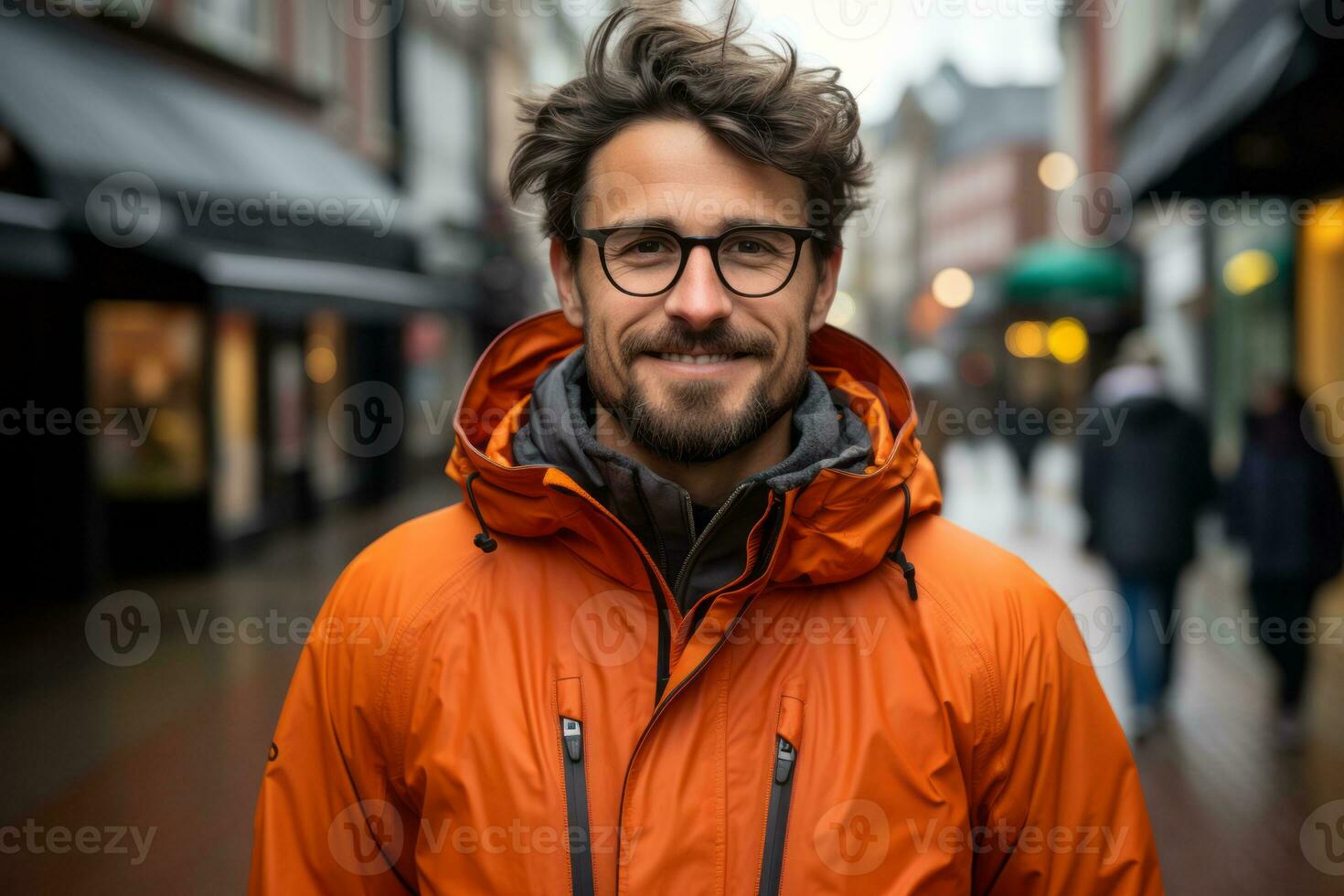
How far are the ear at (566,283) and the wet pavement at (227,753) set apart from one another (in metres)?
3.28

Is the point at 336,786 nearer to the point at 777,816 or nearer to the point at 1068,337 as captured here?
the point at 777,816

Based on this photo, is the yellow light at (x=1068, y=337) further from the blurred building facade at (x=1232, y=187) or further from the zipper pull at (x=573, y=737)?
the zipper pull at (x=573, y=737)

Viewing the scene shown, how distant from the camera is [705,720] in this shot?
1730 millimetres

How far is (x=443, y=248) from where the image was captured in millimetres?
21531

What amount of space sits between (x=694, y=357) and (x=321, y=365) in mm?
14596

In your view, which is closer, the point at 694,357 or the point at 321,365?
the point at 694,357

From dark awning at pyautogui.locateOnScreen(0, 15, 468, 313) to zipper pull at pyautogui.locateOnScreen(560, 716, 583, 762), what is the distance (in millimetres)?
7859

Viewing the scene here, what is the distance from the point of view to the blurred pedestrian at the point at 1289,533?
19.3ft

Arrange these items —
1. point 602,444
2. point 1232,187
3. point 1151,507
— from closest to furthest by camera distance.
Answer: point 602,444, point 1151,507, point 1232,187

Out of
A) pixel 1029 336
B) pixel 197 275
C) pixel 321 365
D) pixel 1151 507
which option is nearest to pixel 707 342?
pixel 1151 507

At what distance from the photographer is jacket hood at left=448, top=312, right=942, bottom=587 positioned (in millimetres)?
1760

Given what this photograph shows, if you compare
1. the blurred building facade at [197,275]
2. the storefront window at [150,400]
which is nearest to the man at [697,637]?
the blurred building facade at [197,275]

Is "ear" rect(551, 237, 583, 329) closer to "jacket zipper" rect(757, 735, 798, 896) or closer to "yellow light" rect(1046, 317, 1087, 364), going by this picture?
"jacket zipper" rect(757, 735, 798, 896)

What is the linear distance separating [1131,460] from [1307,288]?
603 cm
